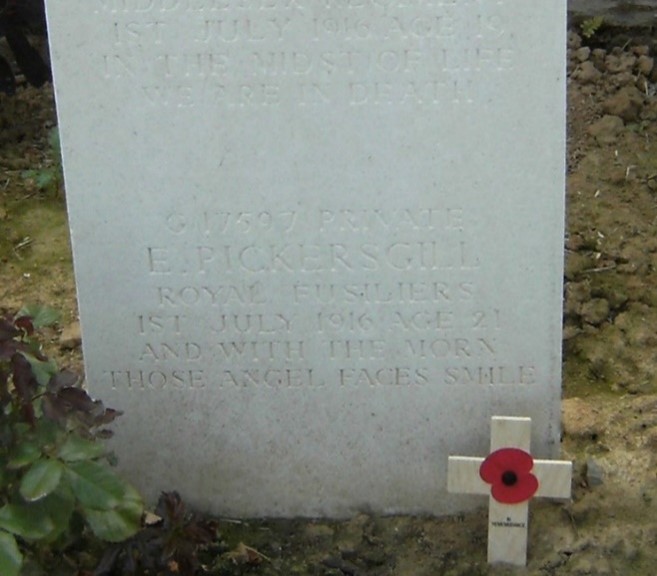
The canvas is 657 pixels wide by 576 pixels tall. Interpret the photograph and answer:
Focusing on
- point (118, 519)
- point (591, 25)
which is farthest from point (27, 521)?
point (591, 25)

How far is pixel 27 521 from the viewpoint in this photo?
1.90 metres

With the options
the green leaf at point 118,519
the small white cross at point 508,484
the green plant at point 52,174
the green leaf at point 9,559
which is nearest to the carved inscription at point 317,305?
the small white cross at point 508,484

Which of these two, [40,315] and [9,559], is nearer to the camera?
[9,559]

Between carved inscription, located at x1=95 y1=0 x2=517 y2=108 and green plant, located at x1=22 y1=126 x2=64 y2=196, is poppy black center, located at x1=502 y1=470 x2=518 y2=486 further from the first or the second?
green plant, located at x1=22 y1=126 x2=64 y2=196

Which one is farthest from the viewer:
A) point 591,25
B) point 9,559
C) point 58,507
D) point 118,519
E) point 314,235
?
point 591,25

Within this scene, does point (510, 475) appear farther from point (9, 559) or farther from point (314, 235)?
point (9, 559)

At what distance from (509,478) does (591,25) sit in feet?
8.44

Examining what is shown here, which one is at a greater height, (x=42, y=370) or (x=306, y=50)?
(x=306, y=50)

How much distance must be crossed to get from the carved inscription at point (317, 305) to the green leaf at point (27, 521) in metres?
0.64

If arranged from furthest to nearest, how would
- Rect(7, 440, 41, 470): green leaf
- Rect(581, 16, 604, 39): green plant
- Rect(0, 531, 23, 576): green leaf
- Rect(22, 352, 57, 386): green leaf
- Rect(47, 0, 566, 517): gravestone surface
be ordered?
Rect(581, 16, 604, 39): green plant, Rect(47, 0, 566, 517): gravestone surface, Rect(22, 352, 57, 386): green leaf, Rect(7, 440, 41, 470): green leaf, Rect(0, 531, 23, 576): green leaf

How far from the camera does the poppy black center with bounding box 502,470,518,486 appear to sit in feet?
7.93

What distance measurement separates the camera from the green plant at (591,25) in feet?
14.5

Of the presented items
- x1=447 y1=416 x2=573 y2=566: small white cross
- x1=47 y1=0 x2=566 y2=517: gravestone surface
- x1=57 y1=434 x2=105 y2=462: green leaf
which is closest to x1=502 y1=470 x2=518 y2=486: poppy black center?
x1=447 y1=416 x2=573 y2=566: small white cross

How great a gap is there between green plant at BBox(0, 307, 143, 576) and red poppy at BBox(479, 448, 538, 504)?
778 millimetres
